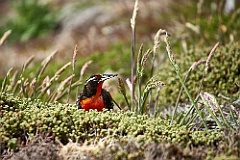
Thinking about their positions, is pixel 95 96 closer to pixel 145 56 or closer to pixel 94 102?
pixel 94 102

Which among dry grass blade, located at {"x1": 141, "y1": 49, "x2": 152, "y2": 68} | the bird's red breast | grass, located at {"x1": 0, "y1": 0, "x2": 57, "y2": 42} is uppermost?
grass, located at {"x1": 0, "y1": 0, "x2": 57, "y2": 42}

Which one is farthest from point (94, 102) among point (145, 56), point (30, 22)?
point (30, 22)

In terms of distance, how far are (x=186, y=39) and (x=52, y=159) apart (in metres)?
6.13

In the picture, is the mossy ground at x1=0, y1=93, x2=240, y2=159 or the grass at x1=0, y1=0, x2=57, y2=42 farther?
the grass at x1=0, y1=0, x2=57, y2=42

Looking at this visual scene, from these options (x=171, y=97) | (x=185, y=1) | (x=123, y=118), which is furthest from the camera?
(x=185, y=1)

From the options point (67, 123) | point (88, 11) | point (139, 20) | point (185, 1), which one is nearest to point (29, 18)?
point (88, 11)

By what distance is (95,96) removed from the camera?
559 cm

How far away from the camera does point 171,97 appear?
6.77 m

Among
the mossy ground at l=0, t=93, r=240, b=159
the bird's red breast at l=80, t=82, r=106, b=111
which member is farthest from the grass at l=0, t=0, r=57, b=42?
the mossy ground at l=0, t=93, r=240, b=159

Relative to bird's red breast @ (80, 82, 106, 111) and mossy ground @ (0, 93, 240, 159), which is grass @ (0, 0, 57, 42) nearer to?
bird's red breast @ (80, 82, 106, 111)

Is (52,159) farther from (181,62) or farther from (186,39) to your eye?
(186,39)

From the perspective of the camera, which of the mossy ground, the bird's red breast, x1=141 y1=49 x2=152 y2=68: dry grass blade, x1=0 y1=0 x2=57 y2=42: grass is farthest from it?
x1=0 y1=0 x2=57 y2=42: grass

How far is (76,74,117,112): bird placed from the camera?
553cm

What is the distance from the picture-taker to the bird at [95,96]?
5.53 metres
